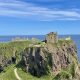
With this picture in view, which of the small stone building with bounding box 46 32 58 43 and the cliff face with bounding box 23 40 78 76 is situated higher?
the small stone building with bounding box 46 32 58 43

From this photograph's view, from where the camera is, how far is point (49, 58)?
491ft

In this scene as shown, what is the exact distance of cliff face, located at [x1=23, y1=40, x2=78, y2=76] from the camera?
150 meters

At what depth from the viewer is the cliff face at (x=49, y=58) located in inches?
5891

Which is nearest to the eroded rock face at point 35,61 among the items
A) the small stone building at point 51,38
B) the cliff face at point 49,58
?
the cliff face at point 49,58

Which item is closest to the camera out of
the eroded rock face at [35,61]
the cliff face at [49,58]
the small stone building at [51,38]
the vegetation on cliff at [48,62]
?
the vegetation on cliff at [48,62]

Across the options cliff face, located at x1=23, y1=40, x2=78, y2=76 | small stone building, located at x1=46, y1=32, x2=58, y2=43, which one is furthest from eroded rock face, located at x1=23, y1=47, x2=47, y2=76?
small stone building, located at x1=46, y1=32, x2=58, y2=43

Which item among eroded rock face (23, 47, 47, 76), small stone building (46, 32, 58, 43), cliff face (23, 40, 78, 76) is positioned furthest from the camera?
small stone building (46, 32, 58, 43)

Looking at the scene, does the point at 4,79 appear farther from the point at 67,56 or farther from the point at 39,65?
the point at 67,56

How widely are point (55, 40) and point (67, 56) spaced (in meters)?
8.75

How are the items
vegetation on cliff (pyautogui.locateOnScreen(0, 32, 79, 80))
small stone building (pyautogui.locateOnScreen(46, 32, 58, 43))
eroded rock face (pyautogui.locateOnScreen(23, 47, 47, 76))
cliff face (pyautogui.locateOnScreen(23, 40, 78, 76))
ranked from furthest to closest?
small stone building (pyautogui.locateOnScreen(46, 32, 58, 43))
eroded rock face (pyautogui.locateOnScreen(23, 47, 47, 76))
cliff face (pyautogui.locateOnScreen(23, 40, 78, 76))
vegetation on cliff (pyautogui.locateOnScreen(0, 32, 79, 80))

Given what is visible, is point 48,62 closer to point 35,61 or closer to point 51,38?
point 35,61

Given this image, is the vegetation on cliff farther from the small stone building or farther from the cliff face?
the small stone building

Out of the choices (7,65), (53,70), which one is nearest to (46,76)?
(53,70)

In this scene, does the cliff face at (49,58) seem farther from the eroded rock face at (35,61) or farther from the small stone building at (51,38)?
the small stone building at (51,38)
